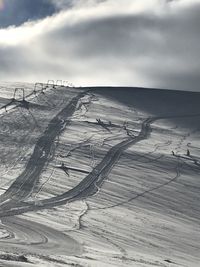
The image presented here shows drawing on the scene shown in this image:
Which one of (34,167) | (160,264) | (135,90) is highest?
(135,90)

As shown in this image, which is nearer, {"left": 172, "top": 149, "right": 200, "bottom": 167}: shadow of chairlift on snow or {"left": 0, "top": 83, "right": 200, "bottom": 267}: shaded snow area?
{"left": 0, "top": 83, "right": 200, "bottom": 267}: shaded snow area

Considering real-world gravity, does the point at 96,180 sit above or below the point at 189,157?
below

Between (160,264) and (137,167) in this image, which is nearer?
(160,264)

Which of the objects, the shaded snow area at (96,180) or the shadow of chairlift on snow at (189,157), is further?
the shadow of chairlift on snow at (189,157)

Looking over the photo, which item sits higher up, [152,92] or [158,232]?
[152,92]

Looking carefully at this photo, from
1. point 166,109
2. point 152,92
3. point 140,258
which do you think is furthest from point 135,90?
point 140,258

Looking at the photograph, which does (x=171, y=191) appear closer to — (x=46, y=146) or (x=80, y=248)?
(x=46, y=146)

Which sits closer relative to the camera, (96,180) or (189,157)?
(96,180)

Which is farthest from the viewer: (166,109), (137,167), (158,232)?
(166,109)
